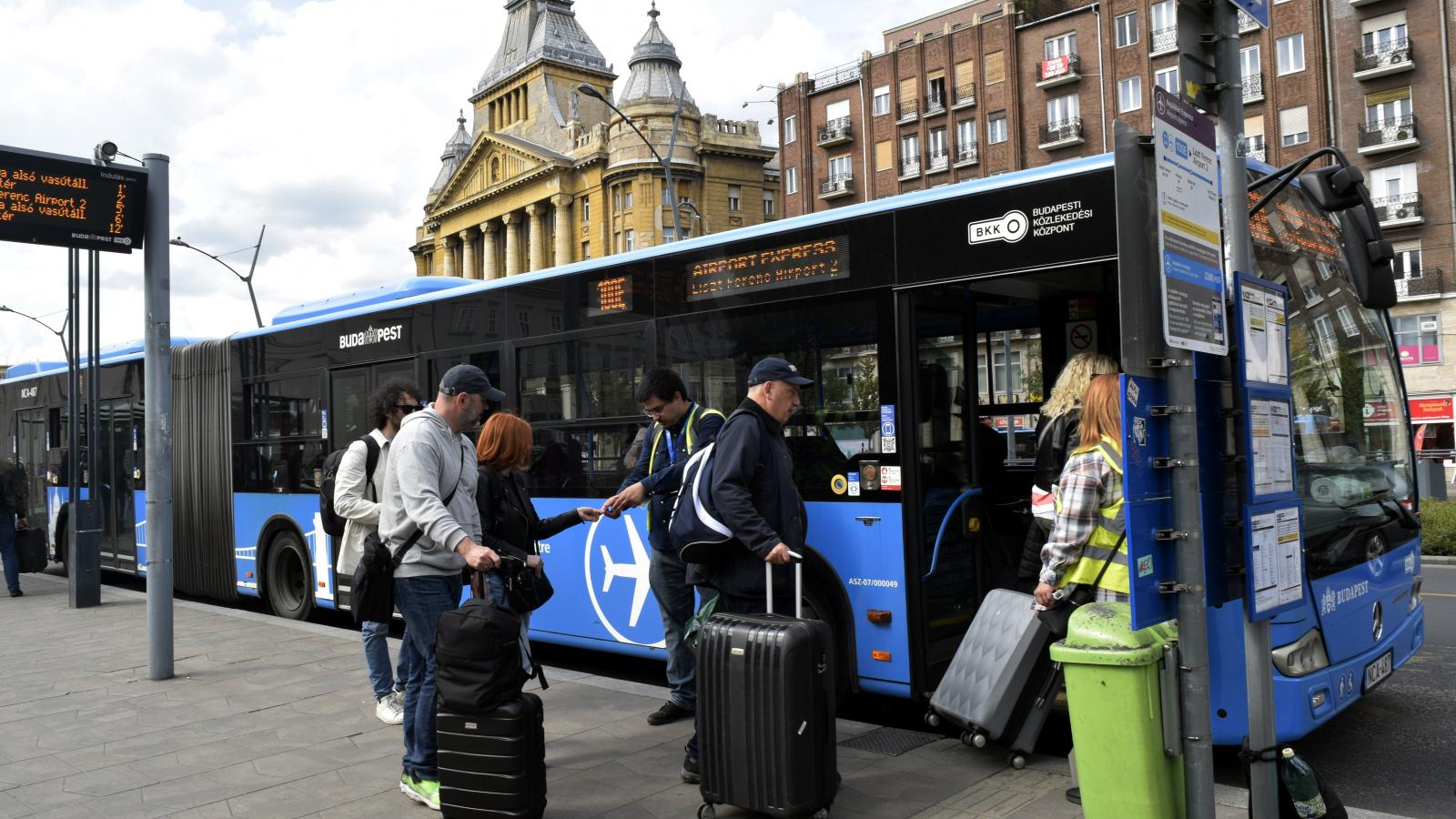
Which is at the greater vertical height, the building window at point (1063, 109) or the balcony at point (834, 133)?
the balcony at point (834, 133)

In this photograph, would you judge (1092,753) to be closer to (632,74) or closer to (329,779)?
(329,779)

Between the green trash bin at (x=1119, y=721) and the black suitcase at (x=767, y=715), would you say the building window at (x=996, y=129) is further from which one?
the green trash bin at (x=1119, y=721)

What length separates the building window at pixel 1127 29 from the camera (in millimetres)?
45562

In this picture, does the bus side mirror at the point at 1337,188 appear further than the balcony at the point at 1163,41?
No

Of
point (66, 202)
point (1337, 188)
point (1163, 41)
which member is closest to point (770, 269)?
point (1337, 188)

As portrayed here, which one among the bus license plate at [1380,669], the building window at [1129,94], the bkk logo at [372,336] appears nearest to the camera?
the bus license plate at [1380,669]

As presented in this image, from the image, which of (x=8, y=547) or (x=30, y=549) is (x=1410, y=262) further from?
(x=8, y=547)

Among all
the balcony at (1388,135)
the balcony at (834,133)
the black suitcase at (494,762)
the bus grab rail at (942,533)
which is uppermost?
the balcony at (834,133)

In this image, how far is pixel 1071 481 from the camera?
4785mm

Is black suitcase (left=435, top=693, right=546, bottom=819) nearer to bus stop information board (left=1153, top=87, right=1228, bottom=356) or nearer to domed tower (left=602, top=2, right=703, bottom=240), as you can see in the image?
bus stop information board (left=1153, top=87, right=1228, bottom=356)

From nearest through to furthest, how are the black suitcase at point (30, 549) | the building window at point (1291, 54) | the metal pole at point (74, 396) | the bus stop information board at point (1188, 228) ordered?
the bus stop information board at point (1188, 228)
the metal pole at point (74, 396)
the black suitcase at point (30, 549)
the building window at point (1291, 54)

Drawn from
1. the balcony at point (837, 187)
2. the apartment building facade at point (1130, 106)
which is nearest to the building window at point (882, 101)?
the apartment building facade at point (1130, 106)

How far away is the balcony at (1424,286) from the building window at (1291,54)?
8450mm

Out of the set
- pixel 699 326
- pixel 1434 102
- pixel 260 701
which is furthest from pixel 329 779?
pixel 1434 102
